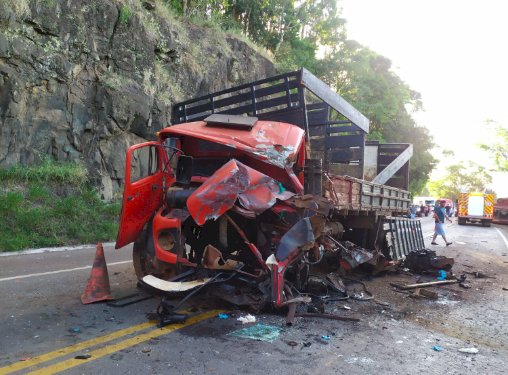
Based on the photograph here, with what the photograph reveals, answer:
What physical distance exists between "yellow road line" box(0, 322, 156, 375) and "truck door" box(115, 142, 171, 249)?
1340 mm

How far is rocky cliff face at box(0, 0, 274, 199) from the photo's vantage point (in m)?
12.4

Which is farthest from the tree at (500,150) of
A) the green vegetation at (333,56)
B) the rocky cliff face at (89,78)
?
the rocky cliff face at (89,78)

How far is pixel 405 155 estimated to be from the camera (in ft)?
35.2

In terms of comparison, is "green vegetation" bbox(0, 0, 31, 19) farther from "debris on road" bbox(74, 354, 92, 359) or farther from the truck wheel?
"debris on road" bbox(74, 354, 92, 359)

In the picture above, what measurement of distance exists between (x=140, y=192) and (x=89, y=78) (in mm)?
10596

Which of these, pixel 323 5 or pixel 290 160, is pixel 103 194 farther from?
pixel 323 5

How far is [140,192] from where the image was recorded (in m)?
5.46

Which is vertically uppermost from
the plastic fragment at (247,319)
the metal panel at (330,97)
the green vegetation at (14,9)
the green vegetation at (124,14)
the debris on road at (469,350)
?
the green vegetation at (124,14)

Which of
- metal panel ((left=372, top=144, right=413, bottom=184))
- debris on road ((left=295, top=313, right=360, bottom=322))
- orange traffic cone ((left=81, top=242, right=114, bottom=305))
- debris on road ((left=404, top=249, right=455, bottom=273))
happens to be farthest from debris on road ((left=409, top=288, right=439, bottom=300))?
orange traffic cone ((left=81, top=242, right=114, bottom=305))

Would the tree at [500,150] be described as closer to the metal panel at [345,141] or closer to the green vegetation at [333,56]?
the green vegetation at [333,56]

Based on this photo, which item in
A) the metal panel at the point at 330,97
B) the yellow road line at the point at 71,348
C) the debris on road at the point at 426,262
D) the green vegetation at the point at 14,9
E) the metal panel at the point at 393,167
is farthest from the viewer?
the green vegetation at the point at 14,9

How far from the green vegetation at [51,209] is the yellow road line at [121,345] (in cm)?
665

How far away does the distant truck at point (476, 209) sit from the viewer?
3022 cm

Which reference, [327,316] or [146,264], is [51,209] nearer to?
[146,264]
